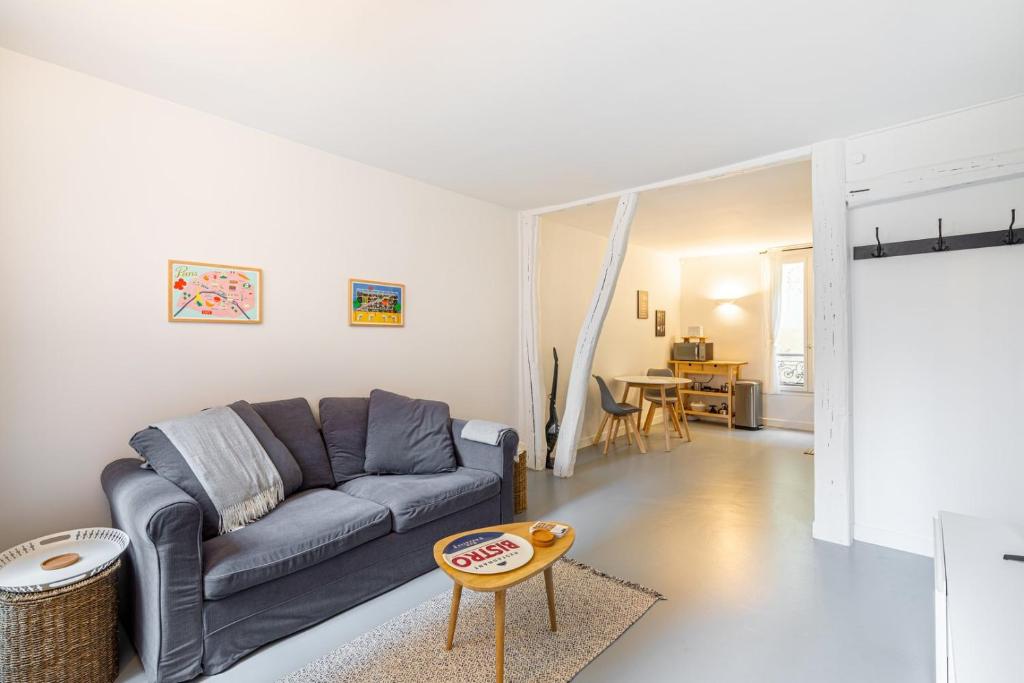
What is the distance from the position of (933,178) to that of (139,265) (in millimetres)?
4282

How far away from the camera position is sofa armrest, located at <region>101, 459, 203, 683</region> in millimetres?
1663

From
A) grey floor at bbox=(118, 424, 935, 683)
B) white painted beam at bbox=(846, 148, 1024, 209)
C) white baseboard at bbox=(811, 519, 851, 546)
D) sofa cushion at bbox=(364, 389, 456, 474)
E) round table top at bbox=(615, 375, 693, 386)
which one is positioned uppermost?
white painted beam at bbox=(846, 148, 1024, 209)

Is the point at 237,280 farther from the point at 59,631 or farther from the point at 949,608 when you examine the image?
the point at 949,608

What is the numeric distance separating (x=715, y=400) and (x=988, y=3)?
5.84 metres

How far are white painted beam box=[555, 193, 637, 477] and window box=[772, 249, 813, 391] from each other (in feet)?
11.8

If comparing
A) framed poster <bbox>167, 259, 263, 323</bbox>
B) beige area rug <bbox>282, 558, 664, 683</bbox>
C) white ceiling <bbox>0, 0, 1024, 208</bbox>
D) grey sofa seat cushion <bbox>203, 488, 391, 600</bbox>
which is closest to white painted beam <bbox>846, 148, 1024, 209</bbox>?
white ceiling <bbox>0, 0, 1024, 208</bbox>

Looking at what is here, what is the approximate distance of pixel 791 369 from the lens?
6.59m

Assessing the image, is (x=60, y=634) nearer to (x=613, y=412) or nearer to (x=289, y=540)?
(x=289, y=540)

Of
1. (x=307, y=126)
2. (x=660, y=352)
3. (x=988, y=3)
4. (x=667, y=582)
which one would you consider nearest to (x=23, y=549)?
(x=307, y=126)

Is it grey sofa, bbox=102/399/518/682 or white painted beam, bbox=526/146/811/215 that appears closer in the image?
grey sofa, bbox=102/399/518/682

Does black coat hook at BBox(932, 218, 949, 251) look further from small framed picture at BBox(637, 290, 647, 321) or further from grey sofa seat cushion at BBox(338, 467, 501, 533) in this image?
small framed picture at BBox(637, 290, 647, 321)

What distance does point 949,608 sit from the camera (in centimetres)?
134

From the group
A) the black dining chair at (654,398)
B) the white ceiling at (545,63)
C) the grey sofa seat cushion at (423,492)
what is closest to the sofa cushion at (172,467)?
the grey sofa seat cushion at (423,492)

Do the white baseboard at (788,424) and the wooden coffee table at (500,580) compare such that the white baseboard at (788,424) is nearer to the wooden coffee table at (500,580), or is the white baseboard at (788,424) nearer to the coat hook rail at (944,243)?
the coat hook rail at (944,243)
